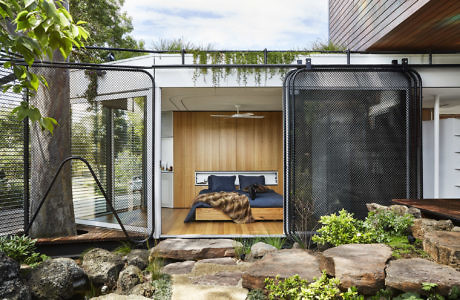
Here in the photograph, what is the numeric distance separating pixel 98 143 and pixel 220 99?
9.35 ft

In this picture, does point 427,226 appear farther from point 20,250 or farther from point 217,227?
point 20,250

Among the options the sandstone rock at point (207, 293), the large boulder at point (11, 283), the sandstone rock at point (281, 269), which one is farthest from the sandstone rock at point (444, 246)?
the large boulder at point (11, 283)

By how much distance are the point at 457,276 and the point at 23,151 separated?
537cm

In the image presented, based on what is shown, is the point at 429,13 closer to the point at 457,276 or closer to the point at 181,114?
the point at 457,276

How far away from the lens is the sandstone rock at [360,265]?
8.71 ft

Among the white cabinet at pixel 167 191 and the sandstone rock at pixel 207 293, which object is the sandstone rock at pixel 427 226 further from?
the white cabinet at pixel 167 191

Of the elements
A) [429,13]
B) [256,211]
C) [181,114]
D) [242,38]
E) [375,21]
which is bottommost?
[256,211]

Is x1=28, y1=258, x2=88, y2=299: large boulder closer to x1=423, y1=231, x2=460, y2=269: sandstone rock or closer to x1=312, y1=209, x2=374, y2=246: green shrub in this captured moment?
x1=312, y1=209, x2=374, y2=246: green shrub

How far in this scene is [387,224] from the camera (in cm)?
364

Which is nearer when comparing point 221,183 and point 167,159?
point 221,183

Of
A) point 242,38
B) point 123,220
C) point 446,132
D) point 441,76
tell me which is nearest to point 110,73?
point 123,220

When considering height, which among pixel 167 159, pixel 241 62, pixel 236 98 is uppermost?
pixel 241 62

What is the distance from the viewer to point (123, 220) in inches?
192

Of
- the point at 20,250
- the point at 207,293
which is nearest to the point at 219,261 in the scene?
the point at 207,293
